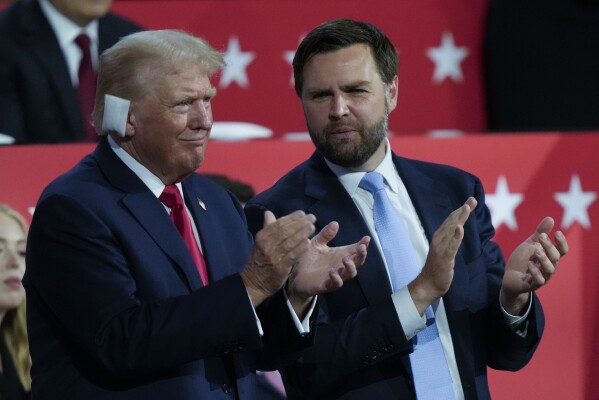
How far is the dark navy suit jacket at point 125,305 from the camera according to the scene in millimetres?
2133

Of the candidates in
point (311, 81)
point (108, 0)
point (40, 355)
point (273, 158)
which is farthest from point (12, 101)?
point (40, 355)

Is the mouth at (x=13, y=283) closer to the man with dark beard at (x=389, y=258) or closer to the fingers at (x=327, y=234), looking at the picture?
the man with dark beard at (x=389, y=258)

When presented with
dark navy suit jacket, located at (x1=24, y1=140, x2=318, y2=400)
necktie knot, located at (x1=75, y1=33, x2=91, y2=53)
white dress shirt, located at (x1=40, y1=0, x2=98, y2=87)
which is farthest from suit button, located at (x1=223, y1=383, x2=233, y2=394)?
necktie knot, located at (x1=75, y1=33, x2=91, y2=53)

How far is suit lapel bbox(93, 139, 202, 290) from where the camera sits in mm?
2248

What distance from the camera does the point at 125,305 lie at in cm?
215

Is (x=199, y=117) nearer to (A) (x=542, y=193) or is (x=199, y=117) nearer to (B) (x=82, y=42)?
(A) (x=542, y=193)

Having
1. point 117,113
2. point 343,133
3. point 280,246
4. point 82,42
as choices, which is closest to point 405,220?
point 343,133

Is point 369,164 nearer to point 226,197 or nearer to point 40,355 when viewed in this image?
point 226,197

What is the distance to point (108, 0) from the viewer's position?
4.05 meters

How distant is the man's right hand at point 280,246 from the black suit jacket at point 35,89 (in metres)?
1.69

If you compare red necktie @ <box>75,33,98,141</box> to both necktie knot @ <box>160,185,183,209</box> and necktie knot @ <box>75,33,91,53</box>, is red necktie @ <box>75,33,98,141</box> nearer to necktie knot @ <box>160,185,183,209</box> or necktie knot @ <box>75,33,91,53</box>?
necktie knot @ <box>75,33,91,53</box>

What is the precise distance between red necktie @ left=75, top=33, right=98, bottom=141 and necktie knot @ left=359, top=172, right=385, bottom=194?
1288 mm

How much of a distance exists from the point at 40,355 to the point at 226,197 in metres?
0.52

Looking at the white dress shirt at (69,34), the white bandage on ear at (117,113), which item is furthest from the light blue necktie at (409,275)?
the white dress shirt at (69,34)
